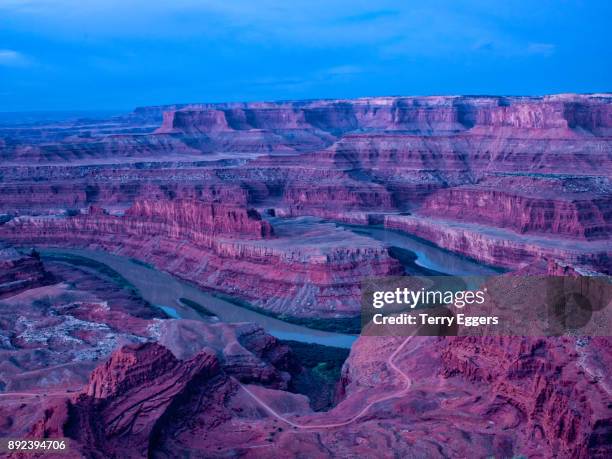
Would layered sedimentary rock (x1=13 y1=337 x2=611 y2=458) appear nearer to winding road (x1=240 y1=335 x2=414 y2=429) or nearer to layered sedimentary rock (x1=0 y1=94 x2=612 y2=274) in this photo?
winding road (x1=240 y1=335 x2=414 y2=429)

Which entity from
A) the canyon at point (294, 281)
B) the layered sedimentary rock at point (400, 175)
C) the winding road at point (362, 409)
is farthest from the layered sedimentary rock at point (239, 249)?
the winding road at point (362, 409)

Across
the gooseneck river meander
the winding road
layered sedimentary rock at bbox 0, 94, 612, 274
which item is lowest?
the gooseneck river meander

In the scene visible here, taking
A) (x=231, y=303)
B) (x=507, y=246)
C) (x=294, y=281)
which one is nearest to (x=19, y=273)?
(x=231, y=303)

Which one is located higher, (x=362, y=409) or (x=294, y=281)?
(x=362, y=409)

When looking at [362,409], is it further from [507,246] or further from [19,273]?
[507,246]

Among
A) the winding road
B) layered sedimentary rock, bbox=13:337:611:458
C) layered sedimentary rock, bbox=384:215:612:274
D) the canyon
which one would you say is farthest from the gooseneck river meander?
layered sedimentary rock, bbox=13:337:611:458

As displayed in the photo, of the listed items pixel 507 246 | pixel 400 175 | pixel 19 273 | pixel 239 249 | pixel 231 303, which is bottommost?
pixel 231 303

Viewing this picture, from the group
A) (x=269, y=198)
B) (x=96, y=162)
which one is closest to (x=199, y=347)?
(x=269, y=198)

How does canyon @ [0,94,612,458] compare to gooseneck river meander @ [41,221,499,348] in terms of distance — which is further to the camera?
gooseneck river meander @ [41,221,499,348]
